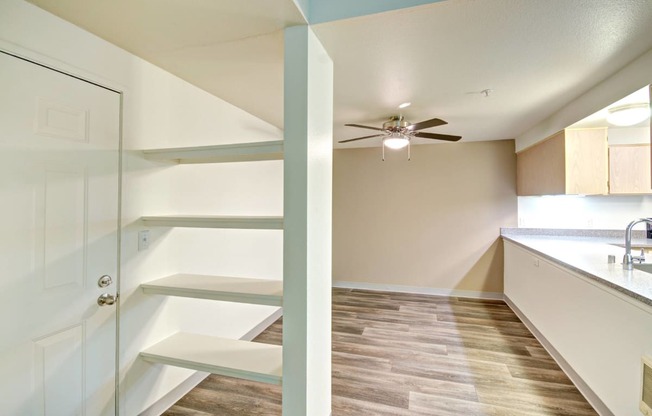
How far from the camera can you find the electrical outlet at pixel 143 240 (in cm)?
194

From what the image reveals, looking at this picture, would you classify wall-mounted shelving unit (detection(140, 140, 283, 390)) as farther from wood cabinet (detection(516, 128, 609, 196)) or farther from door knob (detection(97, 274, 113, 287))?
wood cabinet (detection(516, 128, 609, 196))

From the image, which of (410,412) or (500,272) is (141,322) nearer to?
(410,412)

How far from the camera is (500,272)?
4496 millimetres

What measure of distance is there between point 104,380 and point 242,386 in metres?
1.01

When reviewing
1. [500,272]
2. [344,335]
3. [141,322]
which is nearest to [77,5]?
[141,322]

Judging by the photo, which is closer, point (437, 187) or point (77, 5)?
point (77, 5)

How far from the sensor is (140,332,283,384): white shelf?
171 cm

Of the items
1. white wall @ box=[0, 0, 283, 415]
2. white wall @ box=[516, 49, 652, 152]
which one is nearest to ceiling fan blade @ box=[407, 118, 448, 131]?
white wall @ box=[516, 49, 652, 152]

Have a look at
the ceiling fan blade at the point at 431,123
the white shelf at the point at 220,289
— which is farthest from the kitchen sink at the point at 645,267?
the white shelf at the point at 220,289

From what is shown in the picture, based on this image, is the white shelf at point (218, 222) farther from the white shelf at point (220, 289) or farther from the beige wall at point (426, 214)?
the beige wall at point (426, 214)

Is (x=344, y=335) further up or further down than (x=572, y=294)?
further down

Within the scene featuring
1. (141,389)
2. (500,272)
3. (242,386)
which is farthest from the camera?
(500,272)

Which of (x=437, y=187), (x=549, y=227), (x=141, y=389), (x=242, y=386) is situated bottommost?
(x=242, y=386)

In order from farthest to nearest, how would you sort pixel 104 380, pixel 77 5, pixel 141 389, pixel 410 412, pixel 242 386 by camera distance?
1. pixel 242 386
2. pixel 410 412
3. pixel 141 389
4. pixel 104 380
5. pixel 77 5
